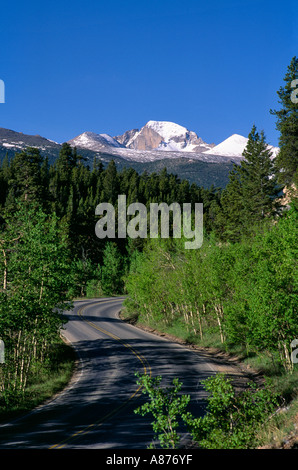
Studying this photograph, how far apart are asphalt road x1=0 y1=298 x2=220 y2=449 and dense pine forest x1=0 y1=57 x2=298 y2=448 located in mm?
2834

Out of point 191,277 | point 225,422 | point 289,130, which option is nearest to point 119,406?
point 225,422

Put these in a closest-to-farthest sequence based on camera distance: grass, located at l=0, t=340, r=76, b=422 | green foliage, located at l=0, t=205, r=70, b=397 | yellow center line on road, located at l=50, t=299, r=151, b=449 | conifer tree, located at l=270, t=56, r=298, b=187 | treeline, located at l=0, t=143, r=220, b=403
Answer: yellow center line on road, located at l=50, t=299, r=151, b=449
green foliage, located at l=0, t=205, r=70, b=397
grass, located at l=0, t=340, r=76, b=422
treeline, located at l=0, t=143, r=220, b=403
conifer tree, located at l=270, t=56, r=298, b=187

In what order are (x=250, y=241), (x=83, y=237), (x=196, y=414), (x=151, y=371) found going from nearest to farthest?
(x=196, y=414), (x=151, y=371), (x=250, y=241), (x=83, y=237)

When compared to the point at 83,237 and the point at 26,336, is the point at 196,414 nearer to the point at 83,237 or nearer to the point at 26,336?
the point at 26,336

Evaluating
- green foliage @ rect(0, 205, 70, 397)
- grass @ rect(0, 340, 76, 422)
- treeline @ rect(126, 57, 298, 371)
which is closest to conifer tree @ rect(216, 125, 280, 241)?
treeline @ rect(126, 57, 298, 371)

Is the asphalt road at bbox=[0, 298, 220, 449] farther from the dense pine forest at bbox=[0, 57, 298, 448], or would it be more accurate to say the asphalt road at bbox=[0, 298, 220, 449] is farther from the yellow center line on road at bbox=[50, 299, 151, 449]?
the dense pine forest at bbox=[0, 57, 298, 448]

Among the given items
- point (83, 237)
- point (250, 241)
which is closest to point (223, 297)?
point (250, 241)

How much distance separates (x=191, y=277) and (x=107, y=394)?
1514cm

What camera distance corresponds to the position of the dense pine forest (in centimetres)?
1797

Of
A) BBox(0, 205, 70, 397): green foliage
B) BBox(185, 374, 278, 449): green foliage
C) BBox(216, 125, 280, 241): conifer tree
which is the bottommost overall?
BBox(185, 374, 278, 449): green foliage

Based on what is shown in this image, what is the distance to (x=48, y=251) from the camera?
796 inches

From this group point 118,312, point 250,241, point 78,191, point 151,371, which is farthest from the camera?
point 78,191

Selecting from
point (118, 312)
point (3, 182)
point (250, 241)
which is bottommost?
point (118, 312)
